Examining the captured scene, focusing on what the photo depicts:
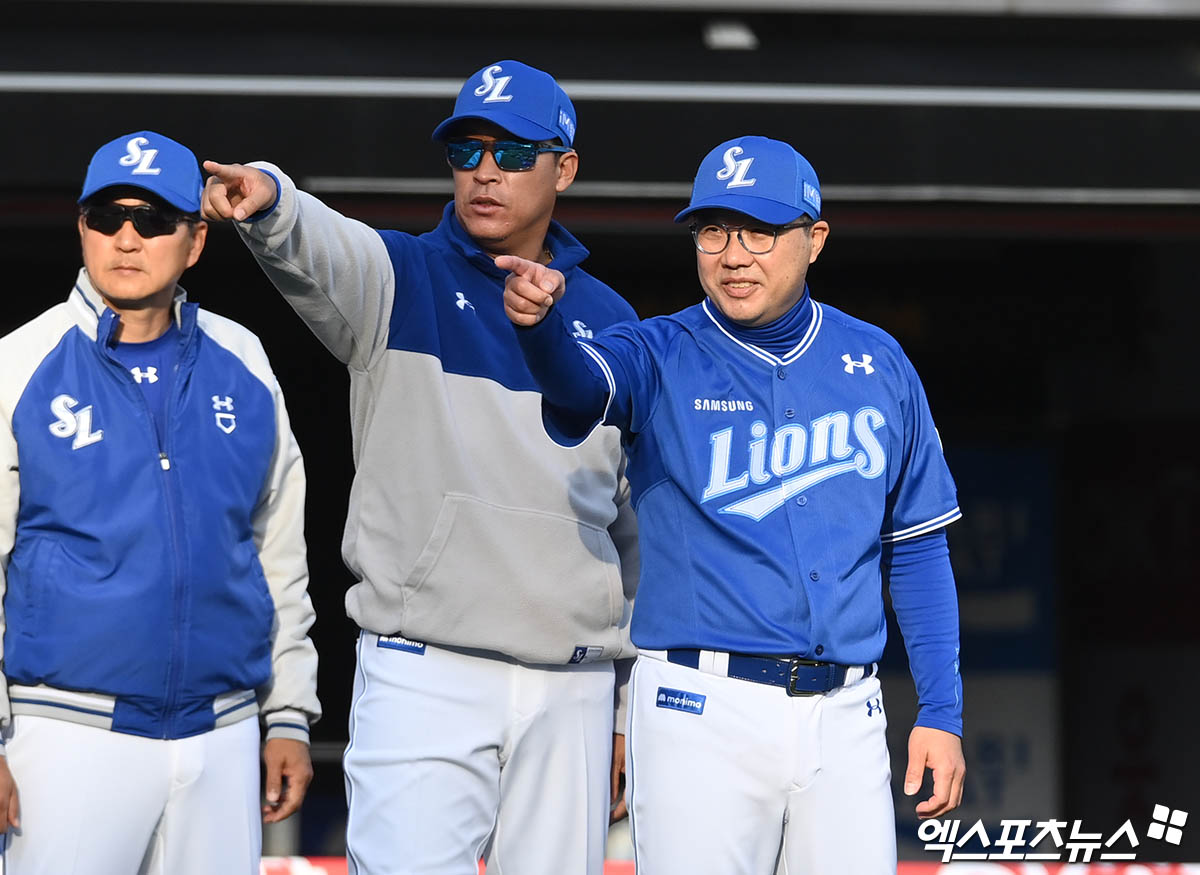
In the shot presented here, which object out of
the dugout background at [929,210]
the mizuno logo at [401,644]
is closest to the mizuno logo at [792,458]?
the mizuno logo at [401,644]

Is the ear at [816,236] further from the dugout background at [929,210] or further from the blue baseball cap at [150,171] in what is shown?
the dugout background at [929,210]

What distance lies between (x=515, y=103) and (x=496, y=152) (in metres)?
0.09

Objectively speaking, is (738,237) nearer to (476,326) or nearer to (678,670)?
(476,326)

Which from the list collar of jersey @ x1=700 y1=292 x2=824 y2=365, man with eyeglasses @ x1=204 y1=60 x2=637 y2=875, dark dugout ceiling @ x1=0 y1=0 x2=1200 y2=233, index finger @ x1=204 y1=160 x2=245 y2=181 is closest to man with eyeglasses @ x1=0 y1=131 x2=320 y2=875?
→ man with eyeglasses @ x1=204 y1=60 x2=637 y2=875

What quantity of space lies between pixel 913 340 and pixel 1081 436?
723 mm

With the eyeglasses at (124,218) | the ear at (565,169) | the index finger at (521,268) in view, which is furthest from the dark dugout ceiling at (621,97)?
the index finger at (521,268)

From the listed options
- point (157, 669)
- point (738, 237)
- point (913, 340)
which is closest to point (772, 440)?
point (738, 237)

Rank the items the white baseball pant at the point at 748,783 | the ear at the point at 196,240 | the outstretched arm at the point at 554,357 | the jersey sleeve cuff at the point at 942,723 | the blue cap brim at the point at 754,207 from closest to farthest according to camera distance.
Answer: the outstretched arm at the point at 554,357 → the white baseball pant at the point at 748,783 → the blue cap brim at the point at 754,207 → the jersey sleeve cuff at the point at 942,723 → the ear at the point at 196,240

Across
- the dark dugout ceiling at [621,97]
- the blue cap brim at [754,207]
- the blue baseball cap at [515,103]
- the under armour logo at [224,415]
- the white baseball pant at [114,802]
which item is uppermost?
the dark dugout ceiling at [621,97]

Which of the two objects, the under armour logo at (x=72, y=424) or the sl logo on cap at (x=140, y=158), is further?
the sl logo on cap at (x=140, y=158)

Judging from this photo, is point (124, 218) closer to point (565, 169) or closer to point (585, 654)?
point (565, 169)

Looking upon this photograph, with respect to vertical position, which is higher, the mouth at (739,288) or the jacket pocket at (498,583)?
the mouth at (739,288)

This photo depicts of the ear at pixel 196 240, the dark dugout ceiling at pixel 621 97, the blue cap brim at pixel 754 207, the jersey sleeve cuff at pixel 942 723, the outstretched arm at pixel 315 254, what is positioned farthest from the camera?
the dark dugout ceiling at pixel 621 97

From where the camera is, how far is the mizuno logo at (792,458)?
94.3 inches
